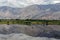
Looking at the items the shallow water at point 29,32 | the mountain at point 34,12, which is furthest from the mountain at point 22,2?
the shallow water at point 29,32

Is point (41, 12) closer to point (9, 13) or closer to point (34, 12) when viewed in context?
point (34, 12)

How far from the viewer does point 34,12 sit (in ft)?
3.26

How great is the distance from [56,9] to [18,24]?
343 millimetres

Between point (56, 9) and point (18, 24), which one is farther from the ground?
point (56, 9)

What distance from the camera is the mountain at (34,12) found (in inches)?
38.5

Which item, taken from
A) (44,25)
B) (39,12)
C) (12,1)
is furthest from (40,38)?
(12,1)

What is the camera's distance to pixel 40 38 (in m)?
0.97

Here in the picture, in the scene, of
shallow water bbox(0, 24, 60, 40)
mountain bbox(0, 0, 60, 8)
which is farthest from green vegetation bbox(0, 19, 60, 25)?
mountain bbox(0, 0, 60, 8)

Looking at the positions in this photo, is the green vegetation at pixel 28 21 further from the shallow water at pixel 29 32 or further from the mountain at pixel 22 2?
the mountain at pixel 22 2

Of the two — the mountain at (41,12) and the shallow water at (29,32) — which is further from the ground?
the mountain at (41,12)

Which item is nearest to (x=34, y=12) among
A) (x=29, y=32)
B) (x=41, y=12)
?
(x=41, y=12)

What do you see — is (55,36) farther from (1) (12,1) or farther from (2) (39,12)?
(1) (12,1)

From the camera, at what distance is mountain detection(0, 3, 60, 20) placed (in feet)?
3.20

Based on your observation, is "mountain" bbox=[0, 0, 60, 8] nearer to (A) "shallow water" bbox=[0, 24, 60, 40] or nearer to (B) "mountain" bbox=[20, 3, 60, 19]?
(B) "mountain" bbox=[20, 3, 60, 19]
